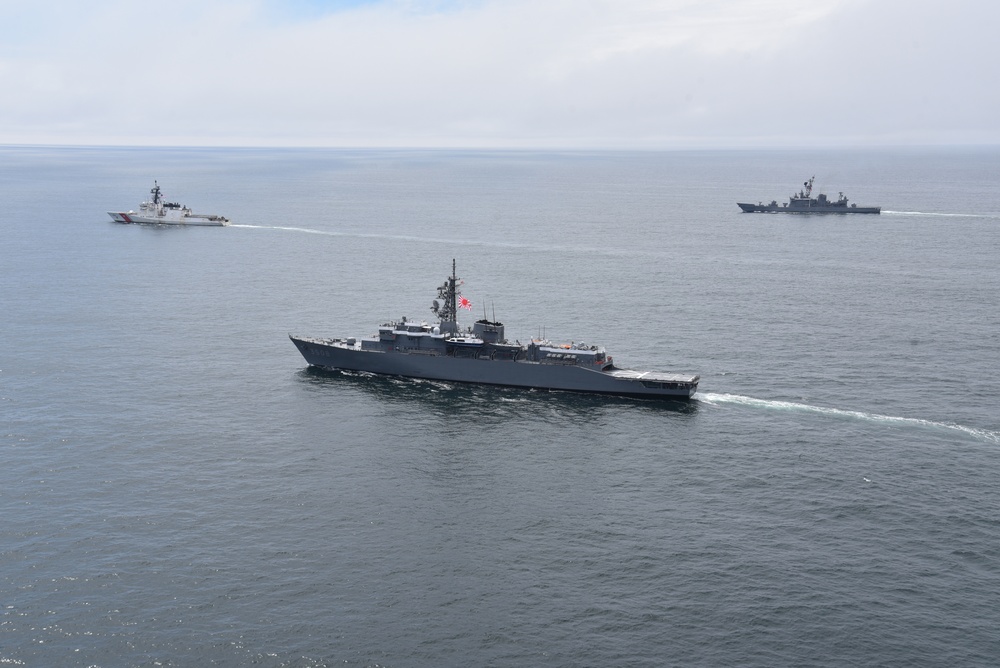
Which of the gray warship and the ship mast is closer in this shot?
the gray warship

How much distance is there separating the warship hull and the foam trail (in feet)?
11.5

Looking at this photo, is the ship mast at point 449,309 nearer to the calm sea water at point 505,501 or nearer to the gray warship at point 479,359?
the gray warship at point 479,359

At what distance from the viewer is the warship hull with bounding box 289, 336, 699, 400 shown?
10825 cm

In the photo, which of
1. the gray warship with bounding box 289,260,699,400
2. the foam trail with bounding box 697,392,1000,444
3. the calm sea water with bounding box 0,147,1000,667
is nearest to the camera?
the calm sea water with bounding box 0,147,1000,667

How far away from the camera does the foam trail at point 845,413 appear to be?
92938mm

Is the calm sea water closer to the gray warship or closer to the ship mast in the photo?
the gray warship

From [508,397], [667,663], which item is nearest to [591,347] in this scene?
[508,397]

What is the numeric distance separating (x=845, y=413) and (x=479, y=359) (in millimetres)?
45275

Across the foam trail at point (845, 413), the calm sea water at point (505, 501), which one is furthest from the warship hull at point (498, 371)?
the foam trail at point (845, 413)

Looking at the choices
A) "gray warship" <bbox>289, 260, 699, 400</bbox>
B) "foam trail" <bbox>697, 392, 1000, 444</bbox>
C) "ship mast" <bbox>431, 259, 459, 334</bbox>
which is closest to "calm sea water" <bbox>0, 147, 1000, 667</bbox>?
"foam trail" <bbox>697, 392, 1000, 444</bbox>

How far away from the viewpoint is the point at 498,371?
11562 centimetres

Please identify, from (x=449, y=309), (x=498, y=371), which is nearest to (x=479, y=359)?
(x=498, y=371)

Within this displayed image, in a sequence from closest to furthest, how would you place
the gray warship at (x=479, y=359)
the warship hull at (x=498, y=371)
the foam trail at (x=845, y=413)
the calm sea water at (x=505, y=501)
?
the calm sea water at (x=505, y=501), the foam trail at (x=845, y=413), the warship hull at (x=498, y=371), the gray warship at (x=479, y=359)

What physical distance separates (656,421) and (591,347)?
17.9 m
